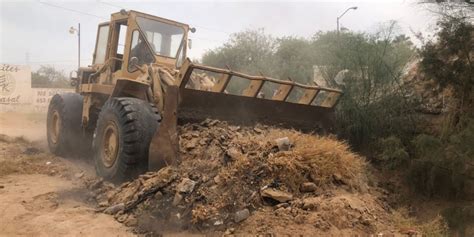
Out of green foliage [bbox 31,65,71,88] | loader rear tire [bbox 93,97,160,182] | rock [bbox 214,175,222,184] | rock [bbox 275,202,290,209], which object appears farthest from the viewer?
green foliage [bbox 31,65,71,88]

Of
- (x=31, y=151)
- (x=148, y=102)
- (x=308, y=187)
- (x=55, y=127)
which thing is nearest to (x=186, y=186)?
(x=308, y=187)

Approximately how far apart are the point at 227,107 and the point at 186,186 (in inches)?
95.1

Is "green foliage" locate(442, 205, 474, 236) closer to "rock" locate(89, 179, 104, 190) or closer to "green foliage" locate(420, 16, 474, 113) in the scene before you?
"green foliage" locate(420, 16, 474, 113)

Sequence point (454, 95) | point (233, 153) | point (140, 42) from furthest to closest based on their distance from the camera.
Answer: point (140, 42), point (454, 95), point (233, 153)

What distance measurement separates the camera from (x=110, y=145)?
7.85m

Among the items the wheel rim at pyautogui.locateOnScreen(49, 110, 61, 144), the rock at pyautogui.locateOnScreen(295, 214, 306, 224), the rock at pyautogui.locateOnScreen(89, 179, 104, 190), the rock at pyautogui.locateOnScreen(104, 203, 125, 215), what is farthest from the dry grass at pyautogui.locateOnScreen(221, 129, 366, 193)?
the wheel rim at pyautogui.locateOnScreen(49, 110, 61, 144)

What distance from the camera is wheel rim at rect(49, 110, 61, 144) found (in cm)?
1075

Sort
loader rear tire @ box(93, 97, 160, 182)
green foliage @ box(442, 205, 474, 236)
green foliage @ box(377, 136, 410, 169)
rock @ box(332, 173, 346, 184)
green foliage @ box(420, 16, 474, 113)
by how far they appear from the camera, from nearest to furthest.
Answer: rock @ box(332, 173, 346, 184) < green foliage @ box(442, 205, 474, 236) < loader rear tire @ box(93, 97, 160, 182) < green foliage @ box(420, 16, 474, 113) < green foliage @ box(377, 136, 410, 169)

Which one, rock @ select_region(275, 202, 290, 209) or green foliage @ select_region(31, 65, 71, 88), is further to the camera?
Answer: green foliage @ select_region(31, 65, 71, 88)

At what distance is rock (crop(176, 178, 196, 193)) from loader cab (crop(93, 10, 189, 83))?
3.60 m

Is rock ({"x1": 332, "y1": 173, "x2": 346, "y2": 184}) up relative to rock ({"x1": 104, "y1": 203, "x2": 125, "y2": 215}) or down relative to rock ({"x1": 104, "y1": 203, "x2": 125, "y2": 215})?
up

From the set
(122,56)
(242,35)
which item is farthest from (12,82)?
(122,56)

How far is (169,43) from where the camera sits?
9.55 metres

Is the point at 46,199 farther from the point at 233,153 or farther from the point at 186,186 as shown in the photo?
the point at 233,153
